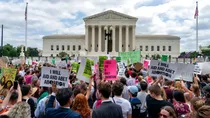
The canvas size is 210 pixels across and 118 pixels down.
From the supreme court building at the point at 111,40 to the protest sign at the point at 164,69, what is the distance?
72811 millimetres

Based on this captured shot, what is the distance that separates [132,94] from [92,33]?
83145 millimetres

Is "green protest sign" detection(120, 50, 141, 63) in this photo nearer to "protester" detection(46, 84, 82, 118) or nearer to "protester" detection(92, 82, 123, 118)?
"protester" detection(92, 82, 123, 118)

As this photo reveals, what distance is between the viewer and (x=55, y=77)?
6.05 meters

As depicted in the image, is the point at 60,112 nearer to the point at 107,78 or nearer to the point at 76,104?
the point at 76,104

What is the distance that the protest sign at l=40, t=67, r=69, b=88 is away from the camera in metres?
6.01

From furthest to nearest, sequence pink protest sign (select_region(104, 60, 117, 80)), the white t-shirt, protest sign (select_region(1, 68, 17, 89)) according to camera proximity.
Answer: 1. pink protest sign (select_region(104, 60, 117, 80))
2. protest sign (select_region(1, 68, 17, 89))
3. the white t-shirt

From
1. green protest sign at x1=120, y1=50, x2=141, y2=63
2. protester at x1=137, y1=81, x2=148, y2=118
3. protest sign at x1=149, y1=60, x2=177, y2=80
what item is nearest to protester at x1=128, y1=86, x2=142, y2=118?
protester at x1=137, y1=81, x2=148, y2=118

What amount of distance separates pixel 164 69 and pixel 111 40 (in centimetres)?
8133

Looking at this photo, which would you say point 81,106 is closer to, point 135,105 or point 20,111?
point 20,111

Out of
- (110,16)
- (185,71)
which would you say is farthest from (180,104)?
(110,16)

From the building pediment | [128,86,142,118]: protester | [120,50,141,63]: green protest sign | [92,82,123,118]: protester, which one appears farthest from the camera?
the building pediment

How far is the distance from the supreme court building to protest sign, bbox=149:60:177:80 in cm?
7281

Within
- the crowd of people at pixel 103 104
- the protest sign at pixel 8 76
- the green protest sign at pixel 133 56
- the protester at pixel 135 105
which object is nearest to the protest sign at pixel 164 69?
the crowd of people at pixel 103 104

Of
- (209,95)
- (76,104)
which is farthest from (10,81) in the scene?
(209,95)
